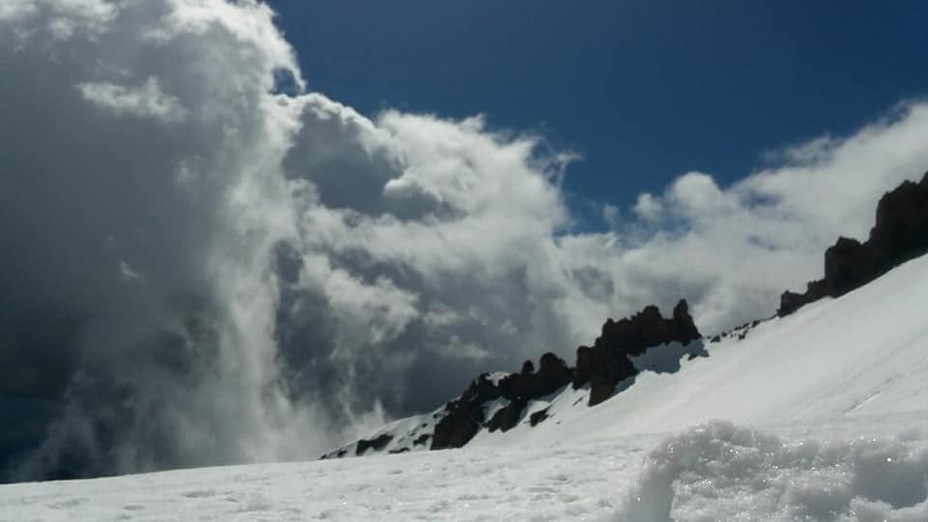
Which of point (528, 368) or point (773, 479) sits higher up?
Answer: point (528, 368)

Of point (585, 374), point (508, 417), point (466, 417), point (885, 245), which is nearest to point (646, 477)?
point (885, 245)

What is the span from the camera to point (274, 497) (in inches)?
611

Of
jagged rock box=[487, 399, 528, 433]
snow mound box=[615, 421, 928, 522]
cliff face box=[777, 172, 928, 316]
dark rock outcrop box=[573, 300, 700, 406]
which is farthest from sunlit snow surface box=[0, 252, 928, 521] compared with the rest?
jagged rock box=[487, 399, 528, 433]

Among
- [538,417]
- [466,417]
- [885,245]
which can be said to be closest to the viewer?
[885,245]

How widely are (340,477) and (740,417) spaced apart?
31.1 meters

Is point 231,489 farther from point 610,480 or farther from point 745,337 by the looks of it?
point 745,337

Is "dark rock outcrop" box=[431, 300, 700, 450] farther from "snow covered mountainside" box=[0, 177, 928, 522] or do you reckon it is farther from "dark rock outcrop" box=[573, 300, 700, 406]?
"snow covered mountainside" box=[0, 177, 928, 522]

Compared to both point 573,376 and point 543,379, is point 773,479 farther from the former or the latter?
point 543,379

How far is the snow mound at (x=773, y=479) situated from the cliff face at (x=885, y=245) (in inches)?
3198

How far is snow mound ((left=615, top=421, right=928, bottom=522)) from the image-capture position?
897 cm

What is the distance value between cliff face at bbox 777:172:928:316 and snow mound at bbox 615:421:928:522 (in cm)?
8123

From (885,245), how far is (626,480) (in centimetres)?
8261

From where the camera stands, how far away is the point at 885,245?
3440 inches

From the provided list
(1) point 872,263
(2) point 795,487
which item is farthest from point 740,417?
(1) point 872,263
